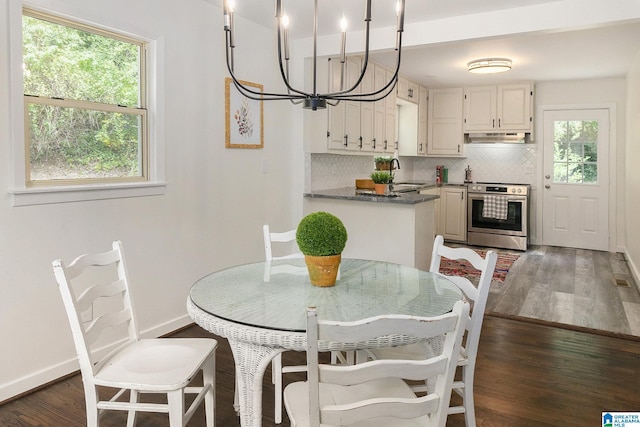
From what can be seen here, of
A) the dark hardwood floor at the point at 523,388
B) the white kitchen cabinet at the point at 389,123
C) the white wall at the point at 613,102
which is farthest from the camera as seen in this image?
the white wall at the point at 613,102

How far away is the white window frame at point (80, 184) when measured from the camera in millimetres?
2352

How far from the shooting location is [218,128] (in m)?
3.63

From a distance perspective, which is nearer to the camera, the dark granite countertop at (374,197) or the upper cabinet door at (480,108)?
the dark granite countertop at (374,197)

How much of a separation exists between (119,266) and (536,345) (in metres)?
2.68

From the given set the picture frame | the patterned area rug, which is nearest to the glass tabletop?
the picture frame

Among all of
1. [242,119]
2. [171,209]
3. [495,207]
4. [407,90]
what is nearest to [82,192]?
[171,209]

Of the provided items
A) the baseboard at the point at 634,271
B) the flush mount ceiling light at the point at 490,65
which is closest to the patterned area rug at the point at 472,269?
the baseboard at the point at 634,271

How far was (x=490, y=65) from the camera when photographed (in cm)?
525

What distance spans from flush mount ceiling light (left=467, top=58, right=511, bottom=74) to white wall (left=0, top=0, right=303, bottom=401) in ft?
7.50

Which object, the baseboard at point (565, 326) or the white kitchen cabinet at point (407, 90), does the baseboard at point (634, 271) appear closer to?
the baseboard at point (565, 326)

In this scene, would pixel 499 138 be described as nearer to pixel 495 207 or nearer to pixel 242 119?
pixel 495 207

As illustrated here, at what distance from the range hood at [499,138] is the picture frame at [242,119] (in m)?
4.20

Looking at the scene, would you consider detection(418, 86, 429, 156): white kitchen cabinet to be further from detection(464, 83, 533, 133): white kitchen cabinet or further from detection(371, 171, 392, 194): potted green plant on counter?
detection(371, 171, 392, 194): potted green plant on counter

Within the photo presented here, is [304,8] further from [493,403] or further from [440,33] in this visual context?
[493,403]
